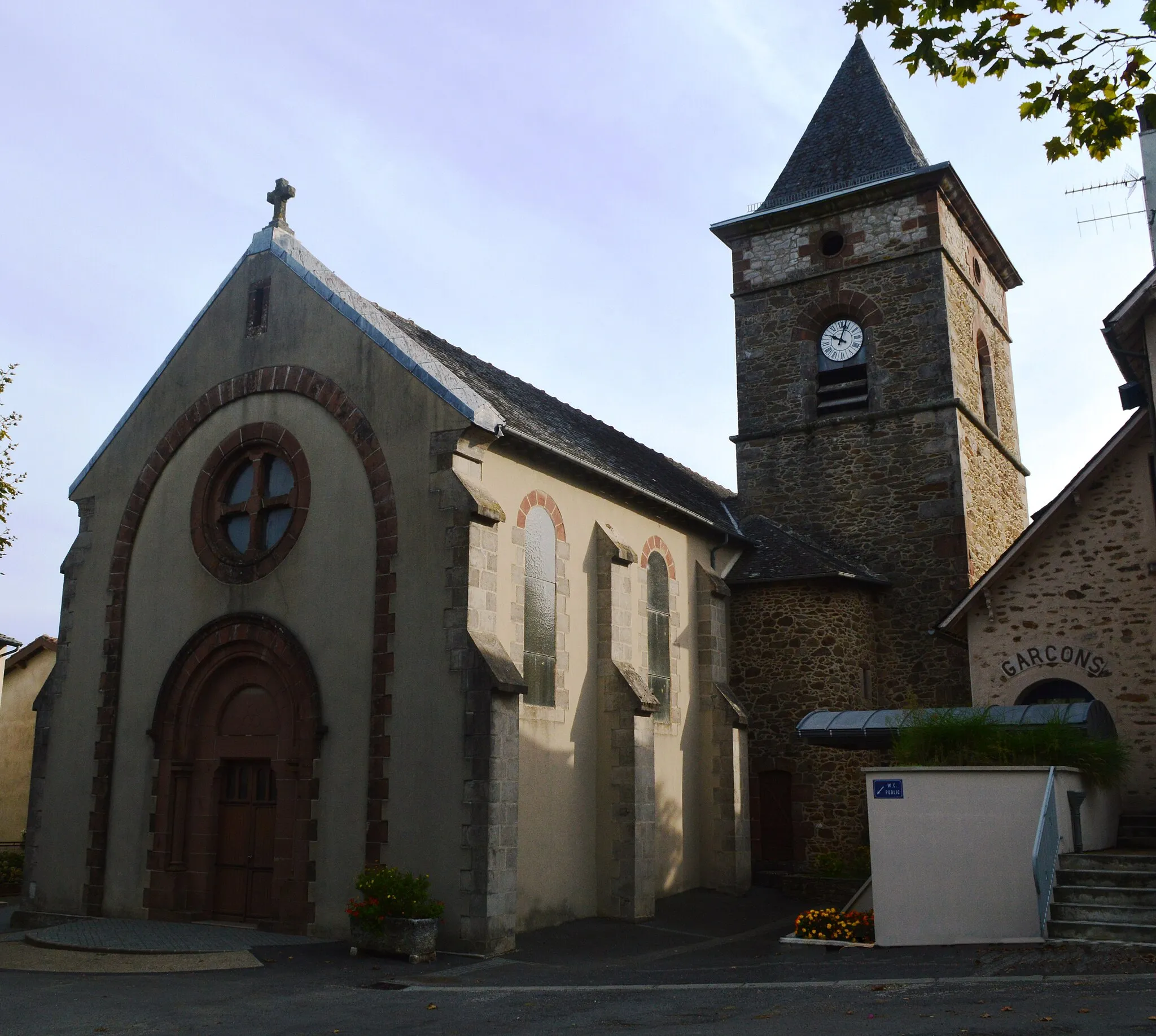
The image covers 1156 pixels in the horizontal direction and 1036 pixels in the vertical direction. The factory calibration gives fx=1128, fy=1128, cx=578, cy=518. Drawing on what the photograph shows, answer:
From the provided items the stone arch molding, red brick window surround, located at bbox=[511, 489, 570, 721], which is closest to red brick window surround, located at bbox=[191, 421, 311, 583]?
the stone arch molding

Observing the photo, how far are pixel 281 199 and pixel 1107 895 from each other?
1415 cm

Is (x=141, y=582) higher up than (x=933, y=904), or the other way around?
(x=141, y=582)

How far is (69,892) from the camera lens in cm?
1570

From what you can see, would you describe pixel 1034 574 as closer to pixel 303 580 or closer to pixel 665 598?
pixel 665 598

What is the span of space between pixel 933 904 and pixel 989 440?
14.3 m

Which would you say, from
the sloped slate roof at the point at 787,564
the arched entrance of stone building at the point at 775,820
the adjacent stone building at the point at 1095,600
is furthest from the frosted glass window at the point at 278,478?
the adjacent stone building at the point at 1095,600

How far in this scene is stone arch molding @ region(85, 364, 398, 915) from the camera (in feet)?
43.9

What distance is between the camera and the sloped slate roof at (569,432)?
52.4ft

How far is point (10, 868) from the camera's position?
19891mm

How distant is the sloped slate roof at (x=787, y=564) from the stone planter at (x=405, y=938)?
9.66m

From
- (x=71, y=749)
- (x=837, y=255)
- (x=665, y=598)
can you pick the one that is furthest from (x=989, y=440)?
(x=71, y=749)

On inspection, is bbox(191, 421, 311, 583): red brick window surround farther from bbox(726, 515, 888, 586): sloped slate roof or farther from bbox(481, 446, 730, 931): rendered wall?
bbox(726, 515, 888, 586): sloped slate roof

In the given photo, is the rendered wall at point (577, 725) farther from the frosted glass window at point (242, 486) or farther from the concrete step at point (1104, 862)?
the concrete step at point (1104, 862)

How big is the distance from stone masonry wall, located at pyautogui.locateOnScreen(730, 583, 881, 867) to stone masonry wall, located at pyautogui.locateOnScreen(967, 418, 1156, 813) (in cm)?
293
